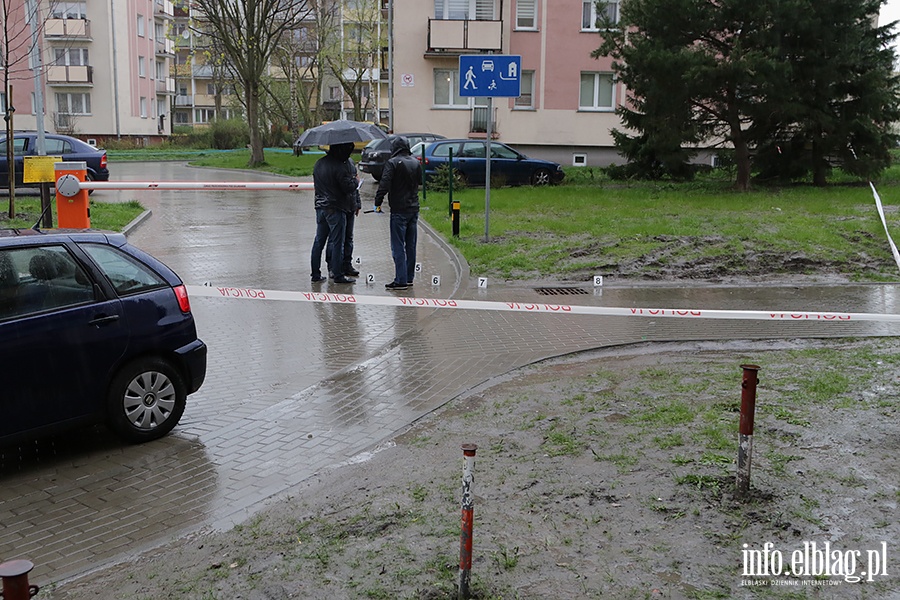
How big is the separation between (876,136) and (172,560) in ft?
75.6

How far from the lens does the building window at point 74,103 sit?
5906cm

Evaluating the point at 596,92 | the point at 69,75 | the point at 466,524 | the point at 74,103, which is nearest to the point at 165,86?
the point at 74,103

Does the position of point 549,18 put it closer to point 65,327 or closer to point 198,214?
point 198,214

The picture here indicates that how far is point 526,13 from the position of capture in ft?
115

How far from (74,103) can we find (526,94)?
1472 inches

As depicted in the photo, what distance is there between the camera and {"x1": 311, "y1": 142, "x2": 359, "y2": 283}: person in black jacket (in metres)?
12.4

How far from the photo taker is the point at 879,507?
476cm

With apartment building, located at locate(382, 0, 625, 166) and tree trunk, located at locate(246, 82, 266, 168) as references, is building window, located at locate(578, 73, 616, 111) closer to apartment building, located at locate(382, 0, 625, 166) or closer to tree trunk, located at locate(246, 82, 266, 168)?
apartment building, located at locate(382, 0, 625, 166)

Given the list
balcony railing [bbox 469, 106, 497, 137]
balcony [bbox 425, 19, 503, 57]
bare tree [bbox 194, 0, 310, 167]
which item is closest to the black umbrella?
balcony [bbox 425, 19, 503, 57]

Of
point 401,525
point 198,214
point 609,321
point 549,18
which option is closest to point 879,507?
point 401,525

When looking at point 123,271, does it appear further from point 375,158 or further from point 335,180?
point 375,158

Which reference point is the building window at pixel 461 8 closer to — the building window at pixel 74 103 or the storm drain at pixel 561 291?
the storm drain at pixel 561 291

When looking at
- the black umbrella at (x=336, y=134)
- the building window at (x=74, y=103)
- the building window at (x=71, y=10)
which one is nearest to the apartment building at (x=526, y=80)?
the black umbrella at (x=336, y=134)

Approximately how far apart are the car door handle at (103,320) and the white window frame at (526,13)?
31.1 metres
